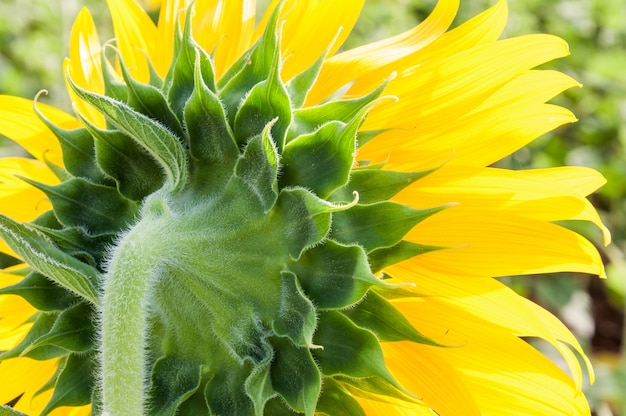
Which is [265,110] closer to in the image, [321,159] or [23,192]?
[321,159]

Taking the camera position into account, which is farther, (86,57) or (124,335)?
(86,57)

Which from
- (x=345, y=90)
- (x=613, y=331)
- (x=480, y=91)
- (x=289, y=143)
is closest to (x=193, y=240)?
(x=289, y=143)

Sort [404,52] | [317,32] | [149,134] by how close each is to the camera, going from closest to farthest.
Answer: [149,134] < [404,52] < [317,32]

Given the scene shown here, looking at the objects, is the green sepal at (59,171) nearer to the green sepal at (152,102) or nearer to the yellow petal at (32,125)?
the yellow petal at (32,125)

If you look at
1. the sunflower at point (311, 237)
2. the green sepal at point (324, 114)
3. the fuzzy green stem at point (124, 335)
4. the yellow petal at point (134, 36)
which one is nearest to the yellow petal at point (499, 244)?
the sunflower at point (311, 237)

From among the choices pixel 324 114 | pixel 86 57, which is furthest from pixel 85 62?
pixel 324 114

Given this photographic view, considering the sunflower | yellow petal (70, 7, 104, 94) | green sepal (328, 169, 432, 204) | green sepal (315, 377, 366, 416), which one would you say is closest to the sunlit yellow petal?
yellow petal (70, 7, 104, 94)

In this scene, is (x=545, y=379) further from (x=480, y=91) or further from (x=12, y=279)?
(x=12, y=279)

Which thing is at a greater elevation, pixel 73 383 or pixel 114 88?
pixel 114 88
